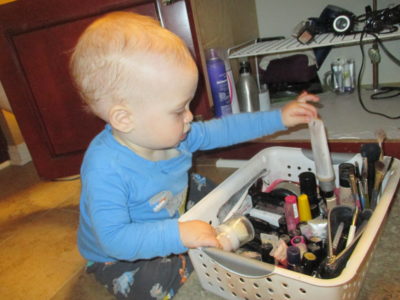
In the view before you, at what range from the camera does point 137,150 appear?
26.0 inches

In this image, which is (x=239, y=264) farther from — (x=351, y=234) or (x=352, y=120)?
(x=352, y=120)

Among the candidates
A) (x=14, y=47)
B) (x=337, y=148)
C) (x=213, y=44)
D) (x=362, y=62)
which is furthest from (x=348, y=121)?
(x=14, y=47)

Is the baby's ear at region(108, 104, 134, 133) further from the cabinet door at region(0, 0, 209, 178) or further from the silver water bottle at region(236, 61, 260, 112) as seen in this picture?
the silver water bottle at region(236, 61, 260, 112)

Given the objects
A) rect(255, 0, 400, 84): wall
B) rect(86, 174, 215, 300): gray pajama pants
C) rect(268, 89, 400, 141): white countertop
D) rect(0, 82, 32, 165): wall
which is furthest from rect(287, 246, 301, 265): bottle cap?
rect(0, 82, 32, 165): wall

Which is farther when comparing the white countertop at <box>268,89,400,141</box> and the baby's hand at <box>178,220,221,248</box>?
the white countertop at <box>268,89,400,141</box>

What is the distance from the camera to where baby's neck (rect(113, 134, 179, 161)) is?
65 cm

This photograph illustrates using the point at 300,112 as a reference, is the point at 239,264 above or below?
below

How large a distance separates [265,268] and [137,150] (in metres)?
Result: 0.34

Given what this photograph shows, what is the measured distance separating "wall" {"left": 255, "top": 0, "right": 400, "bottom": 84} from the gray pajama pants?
109cm

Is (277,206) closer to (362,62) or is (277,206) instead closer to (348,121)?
(348,121)

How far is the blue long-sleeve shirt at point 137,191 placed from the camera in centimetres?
55

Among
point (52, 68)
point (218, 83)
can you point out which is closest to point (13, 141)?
point (52, 68)

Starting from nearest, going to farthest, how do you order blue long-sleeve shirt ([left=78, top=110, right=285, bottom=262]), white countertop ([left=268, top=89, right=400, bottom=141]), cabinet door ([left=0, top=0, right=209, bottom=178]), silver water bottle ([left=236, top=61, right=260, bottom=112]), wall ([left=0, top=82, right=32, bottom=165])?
1. blue long-sleeve shirt ([left=78, top=110, right=285, bottom=262])
2. white countertop ([left=268, top=89, right=400, bottom=141])
3. cabinet door ([left=0, top=0, right=209, bottom=178])
4. silver water bottle ([left=236, top=61, right=260, bottom=112])
5. wall ([left=0, top=82, right=32, bottom=165])

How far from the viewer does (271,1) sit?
1385mm
